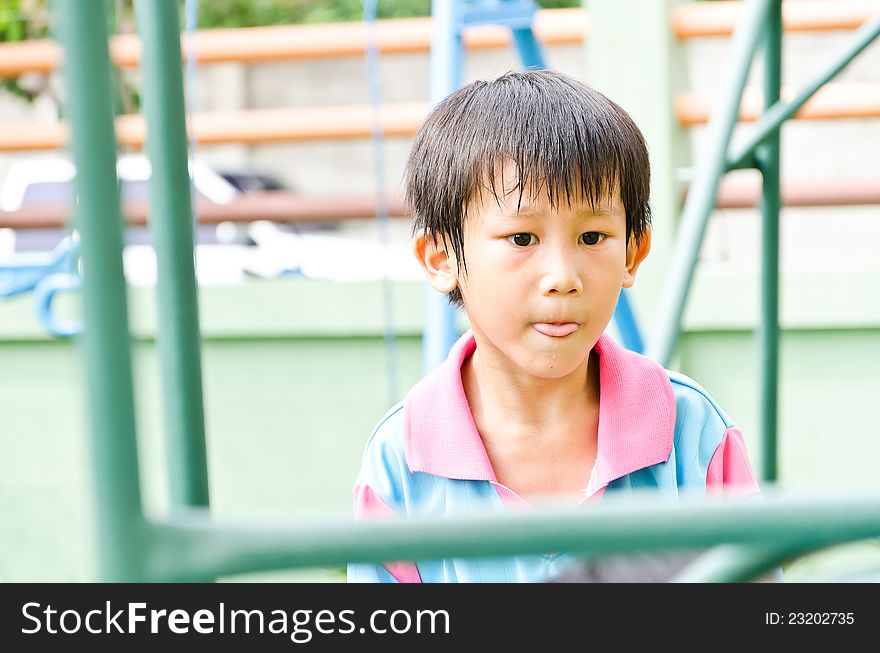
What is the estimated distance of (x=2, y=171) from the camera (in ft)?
32.0

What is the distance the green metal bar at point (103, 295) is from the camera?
491 millimetres

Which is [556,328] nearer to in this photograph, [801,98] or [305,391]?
[801,98]

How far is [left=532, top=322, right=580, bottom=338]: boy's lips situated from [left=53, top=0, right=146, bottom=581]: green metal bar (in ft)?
1.75

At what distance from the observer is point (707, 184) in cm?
158

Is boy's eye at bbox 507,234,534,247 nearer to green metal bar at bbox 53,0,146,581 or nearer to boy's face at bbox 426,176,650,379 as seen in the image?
boy's face at bbox 426,176,650,379

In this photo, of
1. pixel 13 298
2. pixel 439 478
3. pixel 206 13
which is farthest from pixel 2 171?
pixel 439 478

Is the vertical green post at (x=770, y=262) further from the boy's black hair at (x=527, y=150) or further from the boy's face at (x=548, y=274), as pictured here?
the boy's face at (x=548, y=274)

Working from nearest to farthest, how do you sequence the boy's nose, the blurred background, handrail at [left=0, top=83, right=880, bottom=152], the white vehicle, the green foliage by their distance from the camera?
1. the boy's nose
2. the blurred background
3. handrail at [left=0, top=83, right=880, bottom=152]
4. the green foliage
5. the white vehicle

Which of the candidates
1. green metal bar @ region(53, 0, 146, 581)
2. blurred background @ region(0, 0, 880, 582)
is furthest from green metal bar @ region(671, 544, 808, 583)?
blurred background @ region(0, 0, 880, 582)

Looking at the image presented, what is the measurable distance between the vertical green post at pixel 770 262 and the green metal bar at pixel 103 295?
131 centimetres

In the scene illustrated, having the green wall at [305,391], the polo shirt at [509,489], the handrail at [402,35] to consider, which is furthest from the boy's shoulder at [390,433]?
the handrail at [402,35]

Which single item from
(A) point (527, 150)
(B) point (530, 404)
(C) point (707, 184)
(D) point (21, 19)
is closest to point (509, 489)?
(B) point (530, 404)

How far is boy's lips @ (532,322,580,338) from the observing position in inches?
39.0
